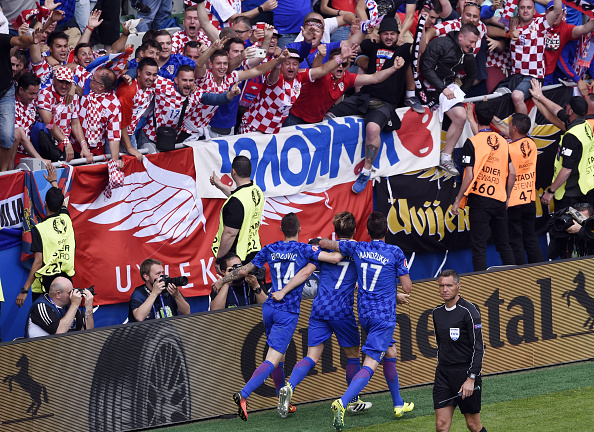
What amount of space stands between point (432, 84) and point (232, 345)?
5.08 m

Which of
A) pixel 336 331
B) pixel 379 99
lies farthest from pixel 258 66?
pixel 336 331

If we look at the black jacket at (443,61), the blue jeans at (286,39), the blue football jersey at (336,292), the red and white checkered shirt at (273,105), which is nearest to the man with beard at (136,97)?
the red and white checkered shirt at (273,105)

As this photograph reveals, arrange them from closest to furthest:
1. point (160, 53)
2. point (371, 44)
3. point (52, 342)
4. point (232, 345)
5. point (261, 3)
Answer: point (52, 342) → point (232, 345) → point (160, 53) → point (371, 44) → point (261, 3)

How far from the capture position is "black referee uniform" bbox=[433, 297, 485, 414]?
25.4 feet

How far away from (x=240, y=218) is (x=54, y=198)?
1945 millimetres

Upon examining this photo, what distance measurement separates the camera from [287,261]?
363 inches

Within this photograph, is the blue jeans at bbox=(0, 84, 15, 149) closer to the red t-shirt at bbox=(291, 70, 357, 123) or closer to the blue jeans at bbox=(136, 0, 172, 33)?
the red t-shirt at bbox=(291, 70, 357, 123)

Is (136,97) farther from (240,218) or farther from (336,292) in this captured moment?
(336,292)

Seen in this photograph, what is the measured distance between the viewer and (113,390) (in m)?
8.91

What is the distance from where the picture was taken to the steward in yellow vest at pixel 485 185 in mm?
12164

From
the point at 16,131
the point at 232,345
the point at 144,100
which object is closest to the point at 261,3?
the point at 144,100

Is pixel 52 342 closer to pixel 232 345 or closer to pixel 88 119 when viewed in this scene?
pixel 232 345

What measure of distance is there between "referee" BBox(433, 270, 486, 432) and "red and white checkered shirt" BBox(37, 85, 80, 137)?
501 centimetres

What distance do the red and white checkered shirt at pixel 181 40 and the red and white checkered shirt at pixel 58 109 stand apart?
2.01 metres
